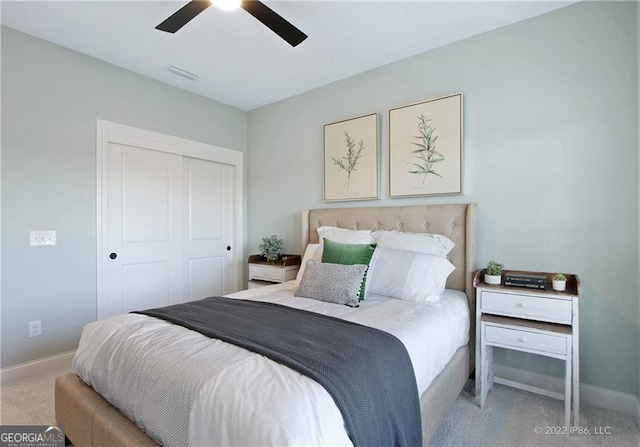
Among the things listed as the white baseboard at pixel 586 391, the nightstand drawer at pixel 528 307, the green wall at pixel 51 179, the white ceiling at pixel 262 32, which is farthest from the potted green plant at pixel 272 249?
the white baseboard at pixel 586 391

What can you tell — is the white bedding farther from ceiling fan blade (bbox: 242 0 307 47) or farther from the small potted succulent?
ceiling fan blade (bbox: 242 0 307 47)

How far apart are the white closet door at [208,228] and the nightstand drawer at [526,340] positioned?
3.04 metres

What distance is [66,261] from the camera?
108 inches

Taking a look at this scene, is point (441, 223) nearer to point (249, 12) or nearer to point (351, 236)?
point (351, 236)

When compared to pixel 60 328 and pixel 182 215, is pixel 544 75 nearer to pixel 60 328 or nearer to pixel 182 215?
pixel 182 215

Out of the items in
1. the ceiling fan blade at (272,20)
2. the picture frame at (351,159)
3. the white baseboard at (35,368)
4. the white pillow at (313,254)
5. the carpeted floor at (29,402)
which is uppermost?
the ceiling fan blade at (272,20)

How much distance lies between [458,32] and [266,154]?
95.8 inches

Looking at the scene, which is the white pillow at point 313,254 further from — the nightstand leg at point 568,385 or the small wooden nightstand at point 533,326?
the nightstand leg at point 568,385

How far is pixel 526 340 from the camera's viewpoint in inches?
76.4

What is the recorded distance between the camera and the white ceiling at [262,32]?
222cm

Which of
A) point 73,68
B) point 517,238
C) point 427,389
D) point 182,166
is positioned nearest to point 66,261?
point 182,166

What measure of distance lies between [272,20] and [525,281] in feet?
7.52

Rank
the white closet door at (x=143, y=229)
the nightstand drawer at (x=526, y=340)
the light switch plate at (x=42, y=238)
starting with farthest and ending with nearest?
the white closet door at (x=143, y=229)
the light switch plate at (x=42, y=238)
the nightstand drawer at (x=526, y=340)

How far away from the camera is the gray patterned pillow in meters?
2.05
